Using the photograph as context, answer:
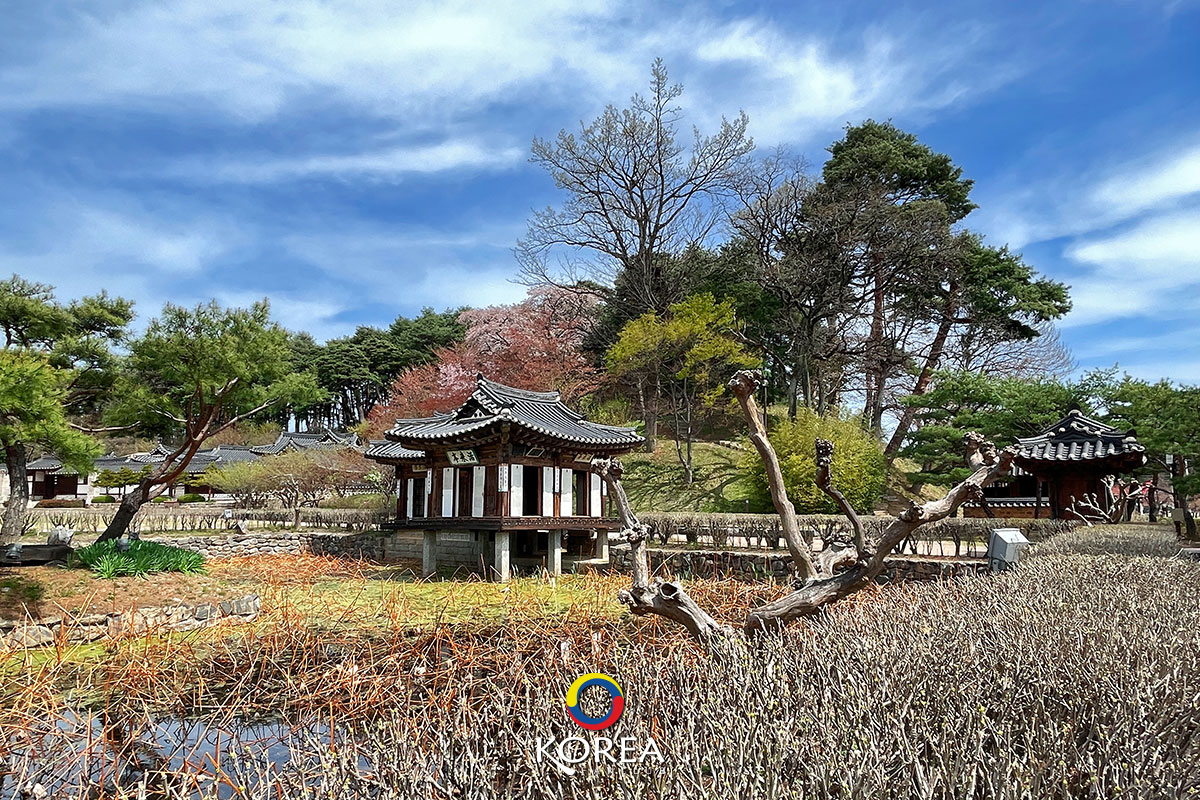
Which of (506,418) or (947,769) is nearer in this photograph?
(947,769)

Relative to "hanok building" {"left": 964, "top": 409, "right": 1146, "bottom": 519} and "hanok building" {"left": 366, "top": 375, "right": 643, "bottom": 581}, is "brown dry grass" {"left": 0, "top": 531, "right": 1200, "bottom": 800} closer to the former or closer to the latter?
"hanok building" {"left": 366, "top": 375, "right": 643, "bottom": 581}

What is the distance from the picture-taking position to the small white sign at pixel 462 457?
1662 centimetres

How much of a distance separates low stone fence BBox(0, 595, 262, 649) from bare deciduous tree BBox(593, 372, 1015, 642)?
5623mm

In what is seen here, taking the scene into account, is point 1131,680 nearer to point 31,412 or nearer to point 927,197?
point 31,412

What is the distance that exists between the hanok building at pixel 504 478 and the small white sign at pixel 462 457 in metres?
0.02

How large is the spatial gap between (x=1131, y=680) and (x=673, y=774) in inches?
90.3

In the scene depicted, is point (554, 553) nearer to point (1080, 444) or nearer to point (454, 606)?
point (454, 606)

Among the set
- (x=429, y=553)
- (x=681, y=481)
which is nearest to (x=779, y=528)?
(x=429, y=553)

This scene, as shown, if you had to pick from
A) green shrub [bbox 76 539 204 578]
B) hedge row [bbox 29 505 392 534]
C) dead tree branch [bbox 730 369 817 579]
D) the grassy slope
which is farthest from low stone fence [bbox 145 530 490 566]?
dead tree branch [bbox 730 369 817 579]

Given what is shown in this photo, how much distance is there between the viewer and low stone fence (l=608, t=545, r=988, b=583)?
14.3 meters

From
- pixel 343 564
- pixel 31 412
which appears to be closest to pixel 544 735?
pixel 31 412

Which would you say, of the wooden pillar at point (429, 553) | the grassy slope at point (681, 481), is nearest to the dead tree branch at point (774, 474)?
the wooden pillar at point (429, 553)

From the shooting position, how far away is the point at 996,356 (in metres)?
31.1

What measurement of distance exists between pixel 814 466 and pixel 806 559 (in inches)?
708
